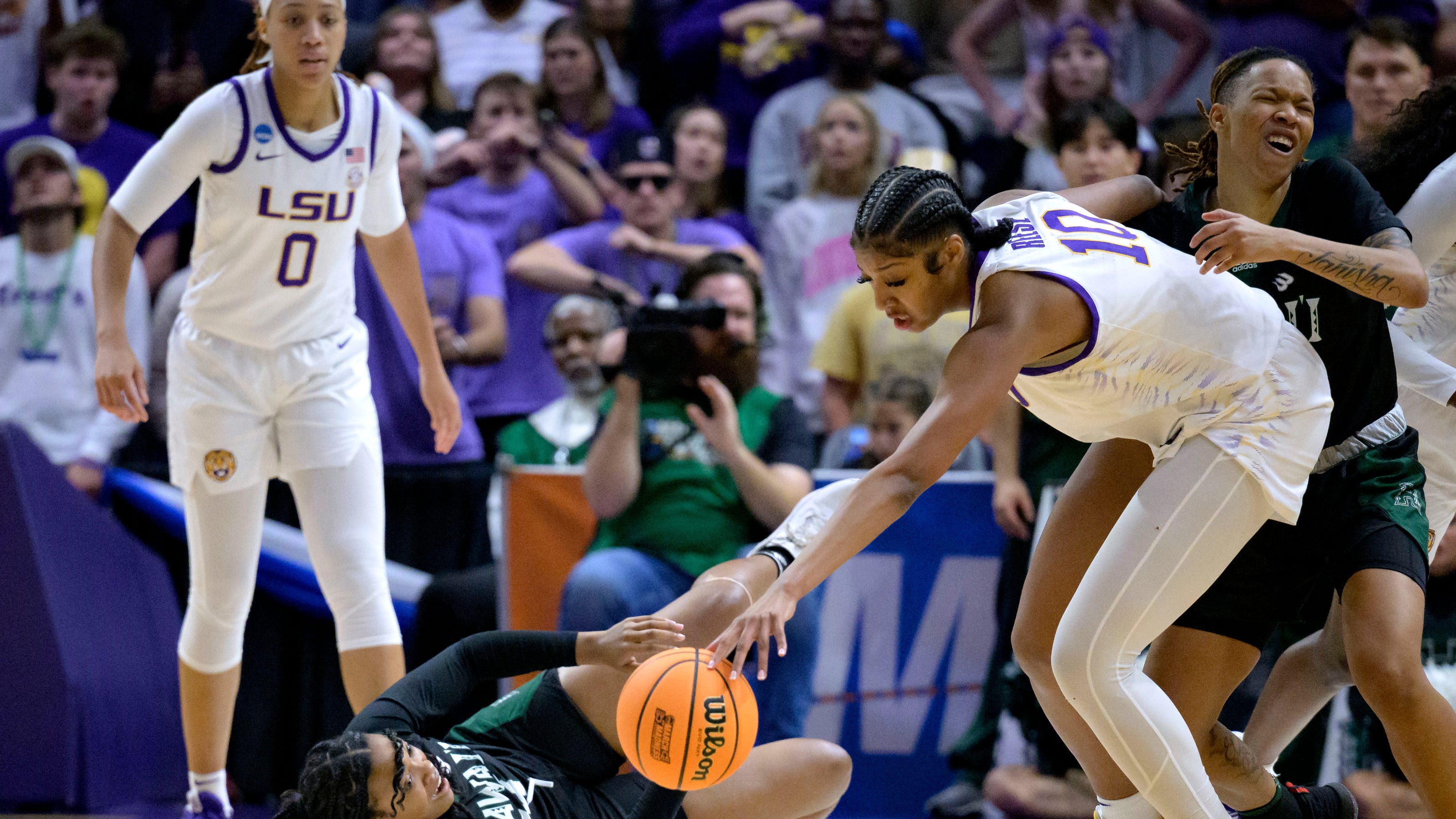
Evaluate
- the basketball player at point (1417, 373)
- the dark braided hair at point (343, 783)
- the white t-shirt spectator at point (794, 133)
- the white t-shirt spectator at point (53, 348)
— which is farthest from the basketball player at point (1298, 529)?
the white t-shirt spectator at point (53, 348)

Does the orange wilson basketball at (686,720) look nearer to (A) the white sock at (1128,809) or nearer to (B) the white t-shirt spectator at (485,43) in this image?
(A) the white sock at (1128,809)

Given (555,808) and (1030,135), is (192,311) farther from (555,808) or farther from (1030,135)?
(1030,135)

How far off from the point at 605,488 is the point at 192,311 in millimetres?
1566

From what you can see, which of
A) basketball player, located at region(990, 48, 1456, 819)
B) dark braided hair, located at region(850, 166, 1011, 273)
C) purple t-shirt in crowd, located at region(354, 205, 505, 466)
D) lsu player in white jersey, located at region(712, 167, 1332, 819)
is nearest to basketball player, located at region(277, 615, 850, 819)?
lsu player in white jersey, located at region(712, 167, 1332, 819)

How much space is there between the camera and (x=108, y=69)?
7.16 m

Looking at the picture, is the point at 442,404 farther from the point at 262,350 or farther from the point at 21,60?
the point at 21,60

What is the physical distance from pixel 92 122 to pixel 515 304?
2.32m

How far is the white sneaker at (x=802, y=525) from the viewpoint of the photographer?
3.53 metres

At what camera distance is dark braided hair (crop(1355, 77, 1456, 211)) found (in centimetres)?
379

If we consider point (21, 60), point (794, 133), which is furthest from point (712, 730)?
point (21, 60)

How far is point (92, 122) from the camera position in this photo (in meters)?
7.12

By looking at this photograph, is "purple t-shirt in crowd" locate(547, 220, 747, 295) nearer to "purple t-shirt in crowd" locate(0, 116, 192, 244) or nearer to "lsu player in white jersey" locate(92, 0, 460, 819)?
"purple t-shirt in crowd" locate(0, 116, 192, 244)

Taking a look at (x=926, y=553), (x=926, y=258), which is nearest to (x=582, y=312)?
(x=926, y=553)

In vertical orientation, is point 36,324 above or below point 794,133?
below
